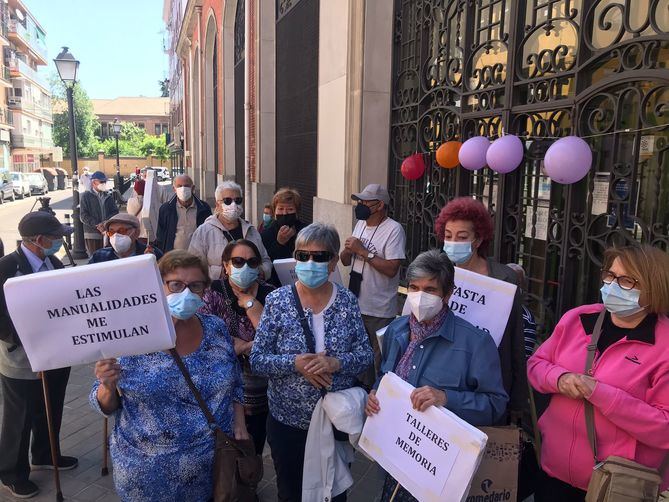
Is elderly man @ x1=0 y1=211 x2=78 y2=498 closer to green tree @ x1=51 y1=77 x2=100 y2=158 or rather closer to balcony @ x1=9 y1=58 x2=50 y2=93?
balcony @ x1=9 y1=58 x2=50 y2=93

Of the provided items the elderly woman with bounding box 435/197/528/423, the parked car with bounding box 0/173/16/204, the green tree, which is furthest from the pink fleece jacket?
the green tree

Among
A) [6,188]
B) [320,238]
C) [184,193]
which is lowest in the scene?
[6,188]

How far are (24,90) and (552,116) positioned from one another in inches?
2672

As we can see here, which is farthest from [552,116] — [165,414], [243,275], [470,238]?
[165,414]

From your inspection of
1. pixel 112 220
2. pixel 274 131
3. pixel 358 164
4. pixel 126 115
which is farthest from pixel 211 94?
pixel 126 115

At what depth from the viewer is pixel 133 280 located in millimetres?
2346

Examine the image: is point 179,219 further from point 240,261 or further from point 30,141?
point 30,141

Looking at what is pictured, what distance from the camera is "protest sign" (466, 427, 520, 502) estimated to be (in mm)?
2412

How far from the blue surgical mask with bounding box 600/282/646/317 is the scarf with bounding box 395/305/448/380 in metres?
0.75

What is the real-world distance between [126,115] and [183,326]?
118 meters

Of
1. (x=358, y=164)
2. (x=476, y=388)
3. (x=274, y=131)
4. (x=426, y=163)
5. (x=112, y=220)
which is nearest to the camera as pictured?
(x=476, y=388)

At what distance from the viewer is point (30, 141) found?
6072 centimetres

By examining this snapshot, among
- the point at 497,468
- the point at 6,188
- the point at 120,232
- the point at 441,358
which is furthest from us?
the point at 6,188

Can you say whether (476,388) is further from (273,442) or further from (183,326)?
(183,326)
